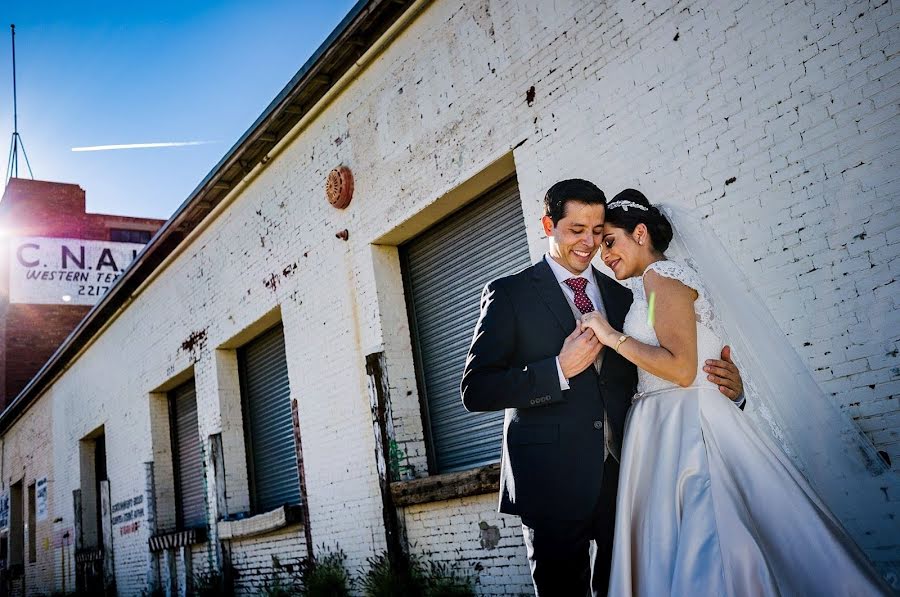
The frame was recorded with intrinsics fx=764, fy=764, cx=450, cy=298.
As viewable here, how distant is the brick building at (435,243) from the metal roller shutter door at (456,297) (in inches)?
1.1

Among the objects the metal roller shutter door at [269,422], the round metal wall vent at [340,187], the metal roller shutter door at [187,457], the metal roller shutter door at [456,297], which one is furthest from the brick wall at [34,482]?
the metal roller shutter door at [456,297]

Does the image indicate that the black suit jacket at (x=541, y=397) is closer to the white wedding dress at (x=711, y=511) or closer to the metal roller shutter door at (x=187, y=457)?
the white wedding dress at (x=711, y=511)

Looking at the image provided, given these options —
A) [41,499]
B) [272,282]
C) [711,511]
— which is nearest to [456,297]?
[272,282]

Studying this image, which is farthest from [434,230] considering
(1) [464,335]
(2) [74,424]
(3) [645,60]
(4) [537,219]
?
(2) [74,424]

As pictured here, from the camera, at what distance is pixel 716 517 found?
9.16 ft

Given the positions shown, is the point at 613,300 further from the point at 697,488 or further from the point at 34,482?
the point at 34,482

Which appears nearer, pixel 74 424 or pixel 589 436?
pixel 589 436

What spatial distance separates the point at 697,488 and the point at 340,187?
5.40 meters

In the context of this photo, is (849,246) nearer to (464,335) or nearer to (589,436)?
(589,436)

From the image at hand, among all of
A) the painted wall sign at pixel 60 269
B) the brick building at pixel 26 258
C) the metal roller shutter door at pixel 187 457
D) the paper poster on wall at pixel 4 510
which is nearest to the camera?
the metal roller shutter door at pixel 187 457

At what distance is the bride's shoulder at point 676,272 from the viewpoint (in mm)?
3273

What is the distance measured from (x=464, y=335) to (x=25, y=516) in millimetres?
18182

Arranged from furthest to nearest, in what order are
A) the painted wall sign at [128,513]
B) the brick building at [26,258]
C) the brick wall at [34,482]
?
the brick building at [26,258] → the brick wall at [34,482] → the painted wall sign at [128,513]

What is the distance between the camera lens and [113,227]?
2544 cm
